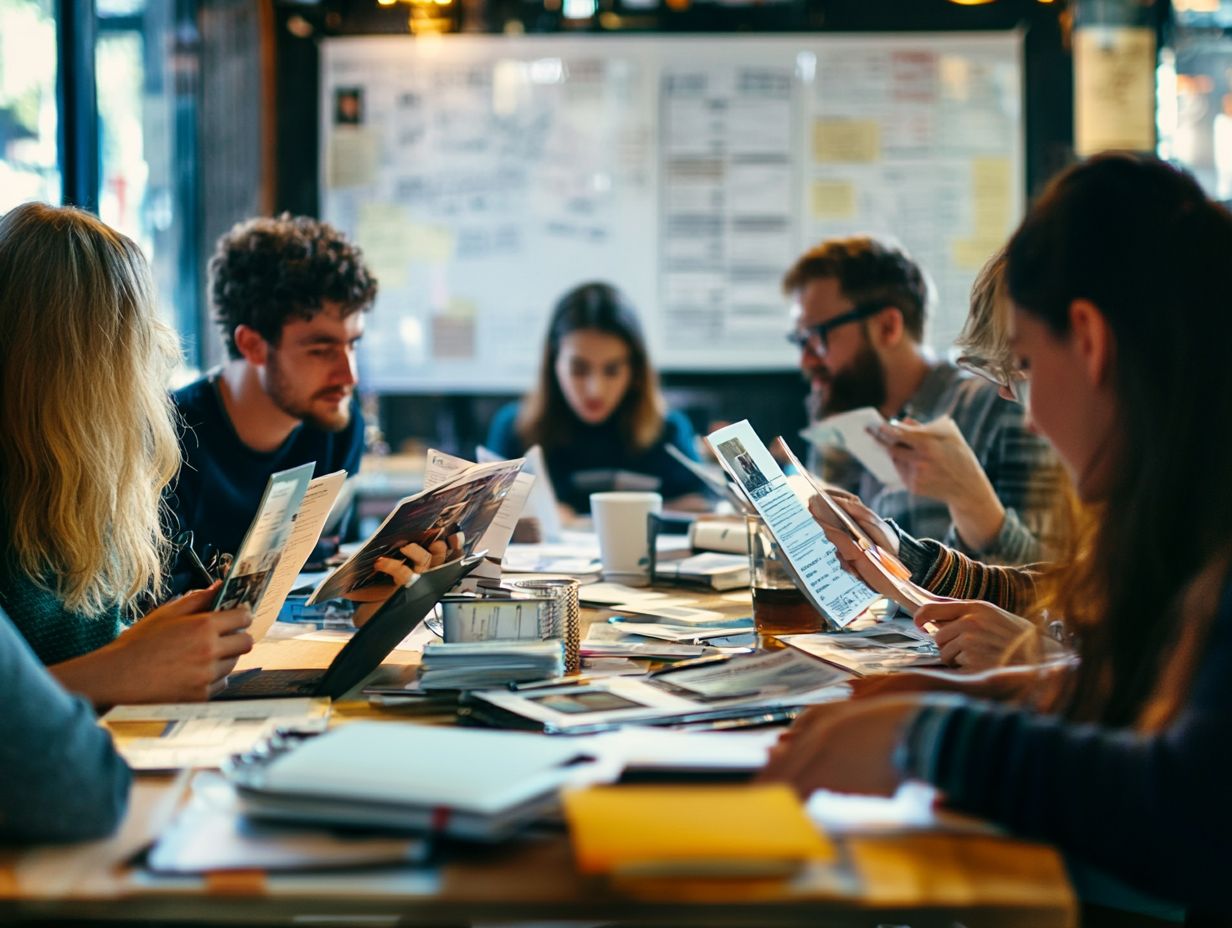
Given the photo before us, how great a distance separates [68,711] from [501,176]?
3.78 metres

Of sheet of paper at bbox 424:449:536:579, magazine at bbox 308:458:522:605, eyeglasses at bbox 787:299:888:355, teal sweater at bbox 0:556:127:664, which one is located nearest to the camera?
teal sweater at bbox 0:556:127:664

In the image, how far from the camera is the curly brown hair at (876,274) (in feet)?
9.54

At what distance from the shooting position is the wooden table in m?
0.81

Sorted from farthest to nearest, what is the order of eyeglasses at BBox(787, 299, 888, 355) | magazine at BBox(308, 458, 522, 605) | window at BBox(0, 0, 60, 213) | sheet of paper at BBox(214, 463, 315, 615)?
1. eyeglasses at BBox(787, 299, 888, 355)
2. window at BBox(0, 0, 60, 213)
3. magazine at BBox(308, 458, 522, 605)
4. sheet of paper at BBox(214, 463, 315, 615)

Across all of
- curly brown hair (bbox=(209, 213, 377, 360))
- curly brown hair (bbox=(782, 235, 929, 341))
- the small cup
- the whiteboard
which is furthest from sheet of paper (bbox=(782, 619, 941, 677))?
the whiteboard

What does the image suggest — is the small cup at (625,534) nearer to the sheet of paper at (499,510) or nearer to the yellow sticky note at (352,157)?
the sheet of paper at (499,510)

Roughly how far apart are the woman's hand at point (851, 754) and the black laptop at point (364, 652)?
1.78 ft

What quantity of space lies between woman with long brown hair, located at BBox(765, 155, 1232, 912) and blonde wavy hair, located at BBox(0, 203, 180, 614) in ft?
3.00

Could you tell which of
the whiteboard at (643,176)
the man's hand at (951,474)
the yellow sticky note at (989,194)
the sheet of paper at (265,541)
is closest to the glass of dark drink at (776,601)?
the man's hand at (951,474)

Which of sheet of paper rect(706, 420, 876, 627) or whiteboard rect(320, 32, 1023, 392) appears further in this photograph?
whiteboard rect(320, 32, 1023, 392)

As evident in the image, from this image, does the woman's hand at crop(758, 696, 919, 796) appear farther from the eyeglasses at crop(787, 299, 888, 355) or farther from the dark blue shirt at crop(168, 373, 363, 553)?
the eyeglasses at crop(787, 299, 888, 355)

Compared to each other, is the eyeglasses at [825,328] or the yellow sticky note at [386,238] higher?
the yellow sticky note at [386,238]

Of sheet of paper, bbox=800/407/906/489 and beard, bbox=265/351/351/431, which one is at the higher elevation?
beard, bbox=265/351/351/431

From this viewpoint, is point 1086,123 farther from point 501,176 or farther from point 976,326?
point 976,326
